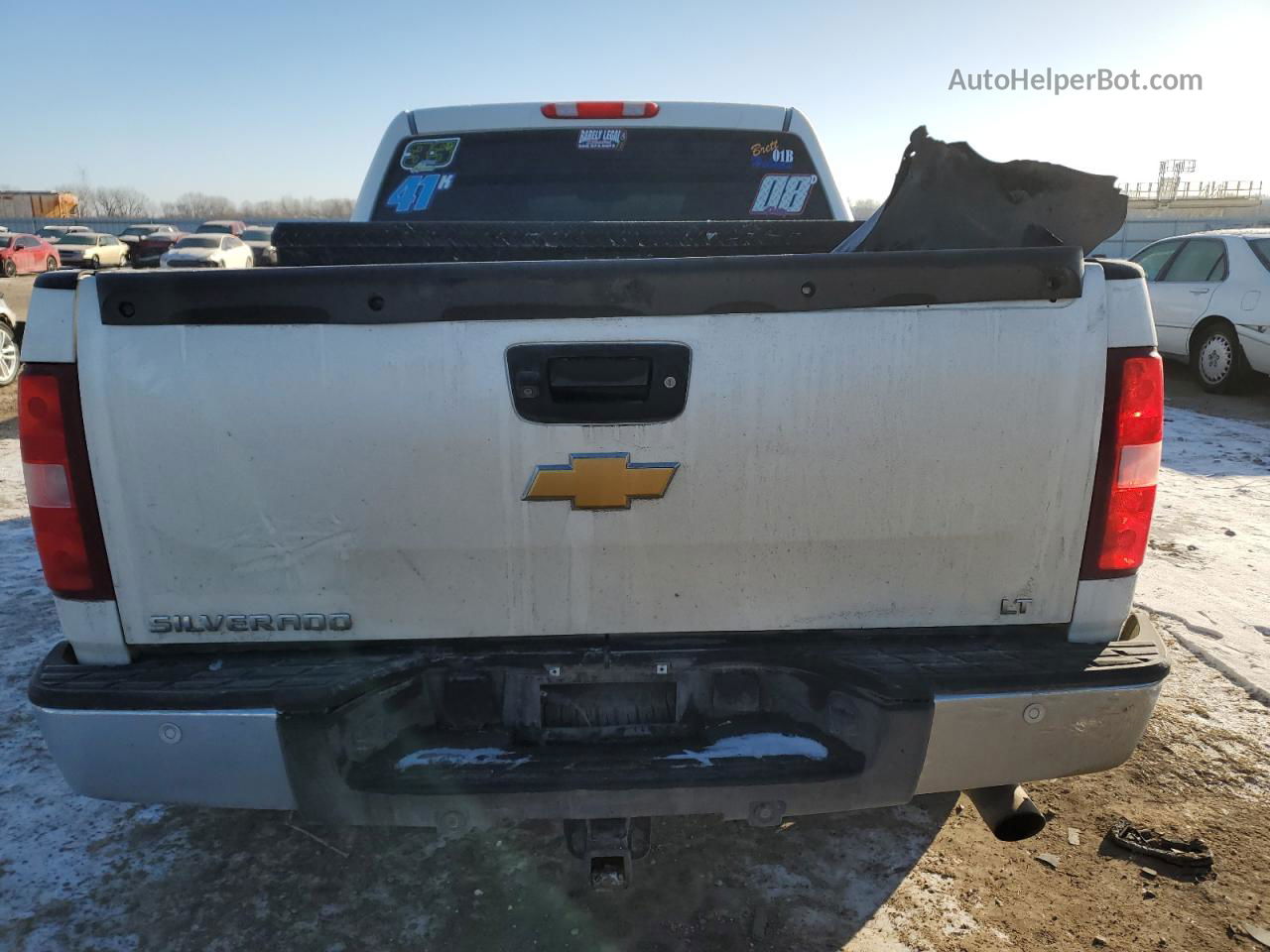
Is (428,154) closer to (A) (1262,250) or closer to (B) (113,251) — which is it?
(A) (1262,250)

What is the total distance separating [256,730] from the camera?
1.90m

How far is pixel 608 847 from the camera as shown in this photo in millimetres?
2072

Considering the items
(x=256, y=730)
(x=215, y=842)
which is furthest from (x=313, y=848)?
(x=256, y=730)

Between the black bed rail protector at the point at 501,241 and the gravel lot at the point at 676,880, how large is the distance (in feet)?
6.21

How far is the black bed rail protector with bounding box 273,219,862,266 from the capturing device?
111 inches

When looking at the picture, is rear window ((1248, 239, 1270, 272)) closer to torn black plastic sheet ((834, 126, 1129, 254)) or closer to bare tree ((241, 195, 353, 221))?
torn black plastic sheet ((834, 126, 1129, 254))

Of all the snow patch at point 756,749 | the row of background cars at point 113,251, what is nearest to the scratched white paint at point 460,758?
the snow patch at point 756,749

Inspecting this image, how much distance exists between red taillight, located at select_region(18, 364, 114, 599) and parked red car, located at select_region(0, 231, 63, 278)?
28088mm

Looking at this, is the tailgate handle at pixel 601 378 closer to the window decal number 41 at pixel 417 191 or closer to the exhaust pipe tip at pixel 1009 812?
the exhaust pipe tip at pixel 1009 812

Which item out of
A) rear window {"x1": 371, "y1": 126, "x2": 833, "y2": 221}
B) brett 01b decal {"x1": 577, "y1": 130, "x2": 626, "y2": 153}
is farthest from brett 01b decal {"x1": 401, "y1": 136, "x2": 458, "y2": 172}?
brett 01b decal {"x1": 577, "y1": 130, "x2": 626, "y2": 153}

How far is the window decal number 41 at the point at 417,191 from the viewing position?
407 centimetres

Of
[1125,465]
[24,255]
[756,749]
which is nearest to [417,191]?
[756,749]

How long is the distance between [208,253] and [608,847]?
2956 centimetres

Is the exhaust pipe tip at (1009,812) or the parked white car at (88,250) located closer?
the exhaust pipe tip at (1009,812)
